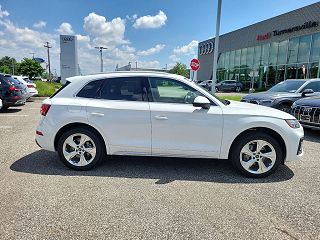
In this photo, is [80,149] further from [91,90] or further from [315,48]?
[315,48]

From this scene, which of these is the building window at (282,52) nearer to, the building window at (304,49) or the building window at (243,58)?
the building window at (304,49)

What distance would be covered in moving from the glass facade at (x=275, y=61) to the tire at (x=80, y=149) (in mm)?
21777

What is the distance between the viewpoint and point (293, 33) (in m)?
28.5

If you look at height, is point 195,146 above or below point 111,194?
above

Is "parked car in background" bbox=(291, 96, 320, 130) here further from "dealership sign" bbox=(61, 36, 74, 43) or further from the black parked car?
"dealership sign" bbox=(61, 36, 74, 43)

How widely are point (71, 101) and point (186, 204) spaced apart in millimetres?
2527

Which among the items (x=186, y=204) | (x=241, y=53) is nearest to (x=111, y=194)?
(x=186, y=204)

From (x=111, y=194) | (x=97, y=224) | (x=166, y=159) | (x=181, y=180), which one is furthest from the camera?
(x=166, y=159)

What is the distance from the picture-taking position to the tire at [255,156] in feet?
13.5

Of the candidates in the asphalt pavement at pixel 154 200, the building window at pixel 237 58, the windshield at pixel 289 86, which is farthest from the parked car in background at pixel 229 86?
the asphalt pavement at pixel 154 200

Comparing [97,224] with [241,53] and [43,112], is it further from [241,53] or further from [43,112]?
[241,53]

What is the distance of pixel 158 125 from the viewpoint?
4129 mm

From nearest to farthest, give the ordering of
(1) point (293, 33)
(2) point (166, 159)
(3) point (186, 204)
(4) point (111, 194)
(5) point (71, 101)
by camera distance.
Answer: (3) point (186, 204) → (4) point (111, 194) → (5) point (71, 101) → (2) point (166, 159) → (1) point (293, 33)

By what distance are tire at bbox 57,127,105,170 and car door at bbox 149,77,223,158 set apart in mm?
962
